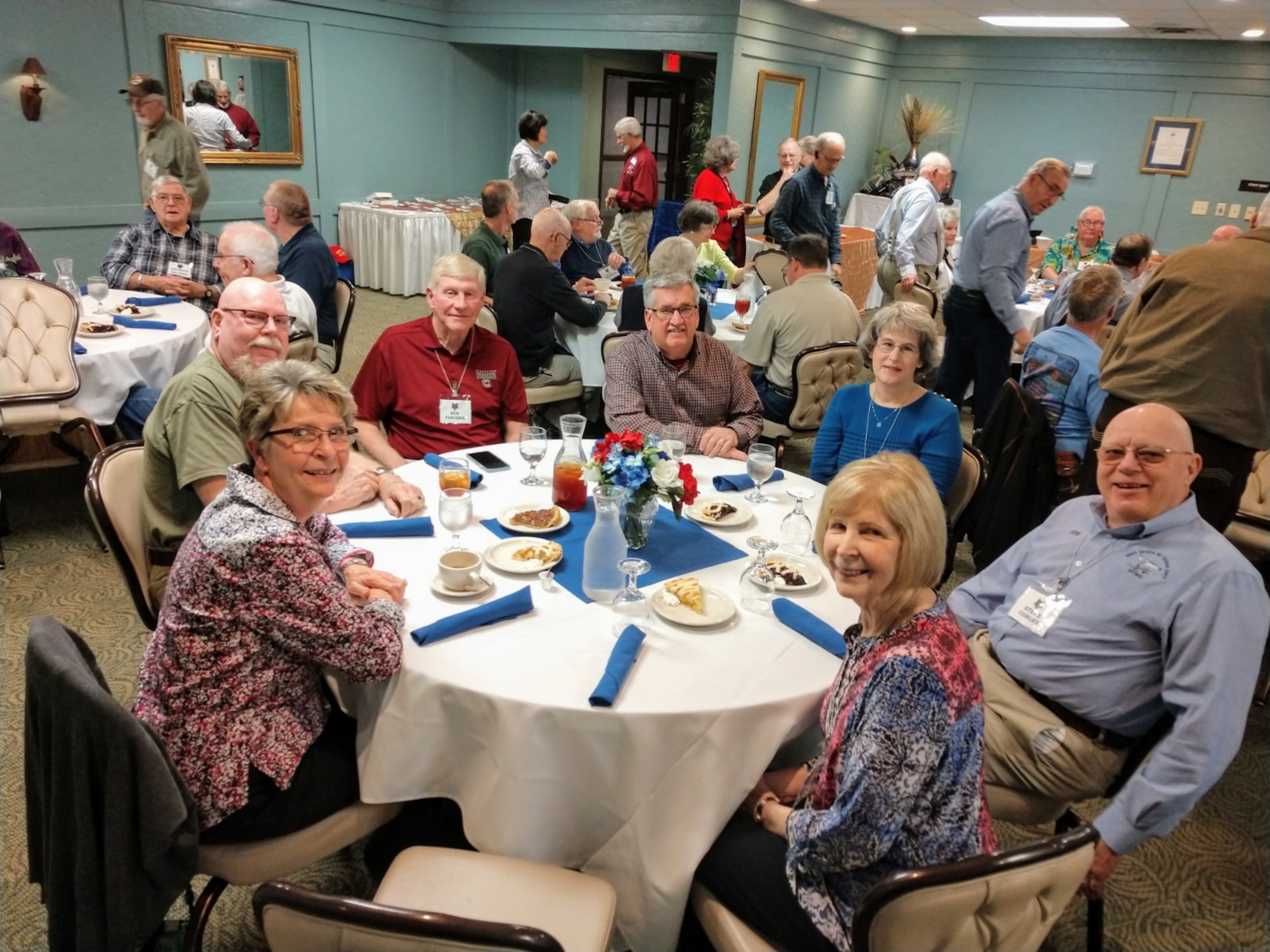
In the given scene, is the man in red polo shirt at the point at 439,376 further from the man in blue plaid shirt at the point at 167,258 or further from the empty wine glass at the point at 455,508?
the man in blue plaid shirt at the point at 167,258

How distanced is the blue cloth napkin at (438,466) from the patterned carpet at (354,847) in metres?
1.04

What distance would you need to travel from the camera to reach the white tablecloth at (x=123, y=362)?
3.66 metres

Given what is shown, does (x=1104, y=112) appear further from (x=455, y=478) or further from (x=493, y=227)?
(x=455, y=478)

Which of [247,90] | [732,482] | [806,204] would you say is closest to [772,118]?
[806,204]

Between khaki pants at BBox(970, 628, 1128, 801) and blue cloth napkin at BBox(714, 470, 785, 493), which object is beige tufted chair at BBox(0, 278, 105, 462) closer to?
blue cloth napkin at BBox(714, 470, 785, 493)

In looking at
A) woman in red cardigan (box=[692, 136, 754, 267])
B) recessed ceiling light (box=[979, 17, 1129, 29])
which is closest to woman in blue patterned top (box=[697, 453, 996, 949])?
woman in red cardigan (box=[692, 136, 754, 267])

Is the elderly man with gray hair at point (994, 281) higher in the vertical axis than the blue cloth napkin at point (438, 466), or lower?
higher

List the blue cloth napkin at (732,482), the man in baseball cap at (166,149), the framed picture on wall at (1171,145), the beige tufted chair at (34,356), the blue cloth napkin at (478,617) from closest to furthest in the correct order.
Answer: the blue cloth napkin at (478,617) < the blue cloth napkin at (732,482) < the beige tufted chair at (34,356) < the man in baseball cap at (166,149) < the framed picture on wall at (1171,145)

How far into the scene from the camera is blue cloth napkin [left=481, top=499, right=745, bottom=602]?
6.71 ft

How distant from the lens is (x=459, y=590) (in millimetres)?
1896

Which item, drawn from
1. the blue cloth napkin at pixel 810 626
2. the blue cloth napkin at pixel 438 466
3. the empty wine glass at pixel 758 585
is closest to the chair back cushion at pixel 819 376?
the blue cloth napkin at pixel 438 466

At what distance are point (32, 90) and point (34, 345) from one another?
14.6ft

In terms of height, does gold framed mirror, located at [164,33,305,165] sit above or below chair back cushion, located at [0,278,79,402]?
above

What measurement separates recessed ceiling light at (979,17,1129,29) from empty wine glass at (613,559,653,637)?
905 cm
